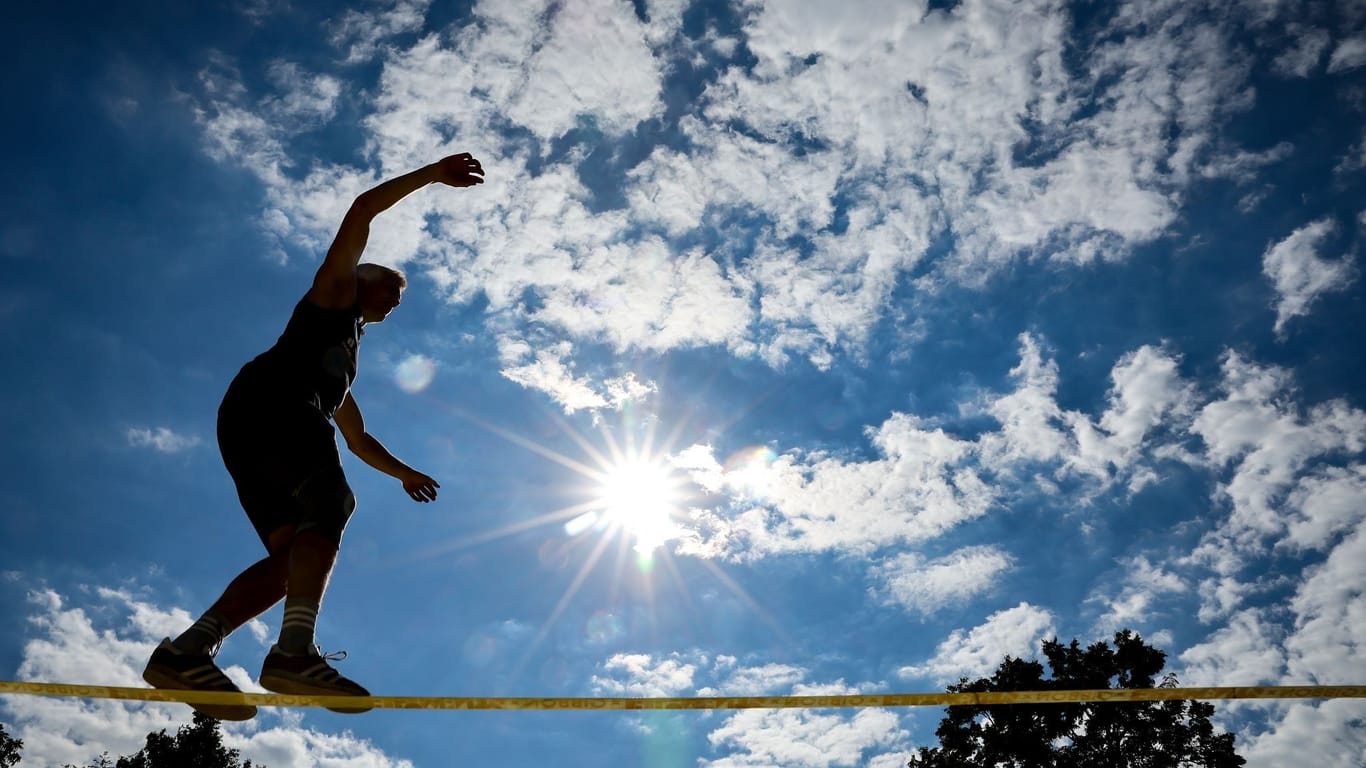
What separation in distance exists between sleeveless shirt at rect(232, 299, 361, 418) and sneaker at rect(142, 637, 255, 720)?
3.80 feet

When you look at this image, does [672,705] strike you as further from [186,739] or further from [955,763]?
[186,739]

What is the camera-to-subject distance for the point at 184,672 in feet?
11.5

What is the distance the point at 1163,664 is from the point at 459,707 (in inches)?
1487

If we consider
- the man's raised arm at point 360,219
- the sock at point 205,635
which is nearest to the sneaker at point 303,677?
the sock at point 205,635

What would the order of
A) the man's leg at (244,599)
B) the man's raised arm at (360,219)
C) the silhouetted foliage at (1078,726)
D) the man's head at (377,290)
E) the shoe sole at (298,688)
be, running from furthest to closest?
the silhouetted foliage at (1078,726), the man's head at (377,290), the man's raised arm at (360,219), the man's leg at (244,599), the shoe sole at (298,688)

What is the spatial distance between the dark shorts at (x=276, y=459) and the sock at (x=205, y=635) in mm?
395

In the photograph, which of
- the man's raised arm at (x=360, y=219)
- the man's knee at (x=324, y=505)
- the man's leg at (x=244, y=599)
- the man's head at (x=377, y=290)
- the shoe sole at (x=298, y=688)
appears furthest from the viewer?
the man's head at (x=377, y=290)

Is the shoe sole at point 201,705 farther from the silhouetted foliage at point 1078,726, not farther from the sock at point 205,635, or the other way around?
the silhouetted foliage at point 1078,726

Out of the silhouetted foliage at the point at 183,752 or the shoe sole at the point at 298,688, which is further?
the silhouetted foliage at the point at 183,752

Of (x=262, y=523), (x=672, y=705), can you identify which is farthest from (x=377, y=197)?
(x=672, y=705)

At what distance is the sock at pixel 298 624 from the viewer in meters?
3.51

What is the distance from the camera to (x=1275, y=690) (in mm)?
3965

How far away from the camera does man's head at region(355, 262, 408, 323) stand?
4449mm

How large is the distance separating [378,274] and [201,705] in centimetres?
→ 218
